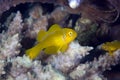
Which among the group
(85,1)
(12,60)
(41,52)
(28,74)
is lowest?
(28,74)

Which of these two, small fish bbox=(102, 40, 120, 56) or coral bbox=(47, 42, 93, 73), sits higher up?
small fish bbox=(102, 40, 120, 56)

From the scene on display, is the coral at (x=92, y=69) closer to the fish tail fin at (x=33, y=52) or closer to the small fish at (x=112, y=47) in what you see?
the small fish at (x=112, y=47)

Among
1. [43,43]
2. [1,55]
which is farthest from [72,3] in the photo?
[1,55]

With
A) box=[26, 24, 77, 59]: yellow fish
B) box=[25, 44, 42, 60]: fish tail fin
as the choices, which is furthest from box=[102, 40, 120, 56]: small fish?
box=[25, 44, 42, 60]: fish tail fin

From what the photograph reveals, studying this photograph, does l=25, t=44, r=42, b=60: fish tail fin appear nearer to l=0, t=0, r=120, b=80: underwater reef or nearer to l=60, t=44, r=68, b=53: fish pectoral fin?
l=0, t=0, r=120, b=80: underwater reef

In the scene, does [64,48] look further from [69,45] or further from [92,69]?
[92,69]

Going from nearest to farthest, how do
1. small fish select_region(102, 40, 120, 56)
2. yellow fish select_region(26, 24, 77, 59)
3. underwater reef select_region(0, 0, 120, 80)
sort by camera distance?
underwater reef select_region(0, 0, 120, 80) → yellow fish select_region(26, 24, 77, 59) → small fish select_region(102, 40, 120, 56)

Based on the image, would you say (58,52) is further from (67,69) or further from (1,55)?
(1,55)
